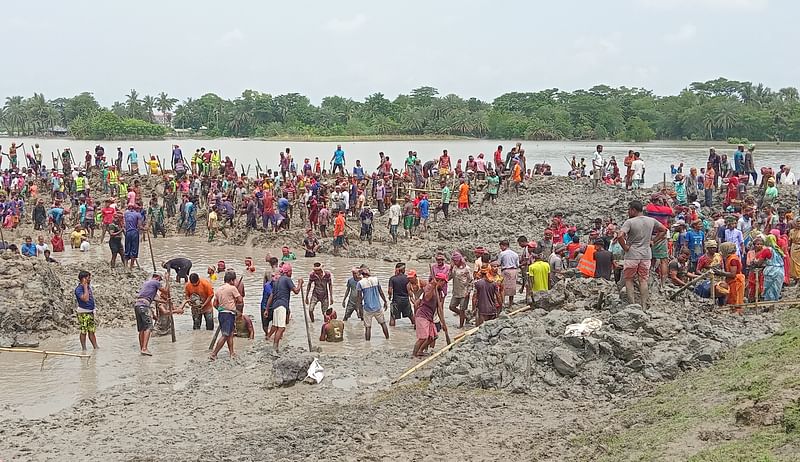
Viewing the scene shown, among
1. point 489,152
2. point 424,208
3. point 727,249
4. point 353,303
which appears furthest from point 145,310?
point 489,152

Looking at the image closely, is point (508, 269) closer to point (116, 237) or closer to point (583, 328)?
point (583, 328)

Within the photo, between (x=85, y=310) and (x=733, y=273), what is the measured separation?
433 inches

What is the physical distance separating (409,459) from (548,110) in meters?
75.6

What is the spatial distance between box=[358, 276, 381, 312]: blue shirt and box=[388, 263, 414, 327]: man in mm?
799

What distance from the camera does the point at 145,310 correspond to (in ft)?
41.7

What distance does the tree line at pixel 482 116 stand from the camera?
71562 millimetres

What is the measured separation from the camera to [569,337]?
10.5 m

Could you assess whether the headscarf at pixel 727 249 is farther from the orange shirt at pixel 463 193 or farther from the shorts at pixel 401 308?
the orange shirt at pixel 463 193

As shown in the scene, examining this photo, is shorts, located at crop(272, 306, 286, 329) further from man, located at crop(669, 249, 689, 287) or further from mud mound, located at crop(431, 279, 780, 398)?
man, located at crop(669, 249, 689, 287)

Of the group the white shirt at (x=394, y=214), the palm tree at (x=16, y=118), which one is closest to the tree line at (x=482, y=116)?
the palm tree at (x=16, y=118)

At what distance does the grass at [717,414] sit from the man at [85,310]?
8.61 meters

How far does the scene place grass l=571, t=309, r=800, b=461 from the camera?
265 inches

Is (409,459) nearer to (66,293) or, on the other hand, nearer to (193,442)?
(193,442)

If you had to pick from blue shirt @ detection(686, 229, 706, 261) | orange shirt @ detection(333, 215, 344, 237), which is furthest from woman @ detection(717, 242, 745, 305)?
orange shirt @ detection(333, 215, 344, 237)
